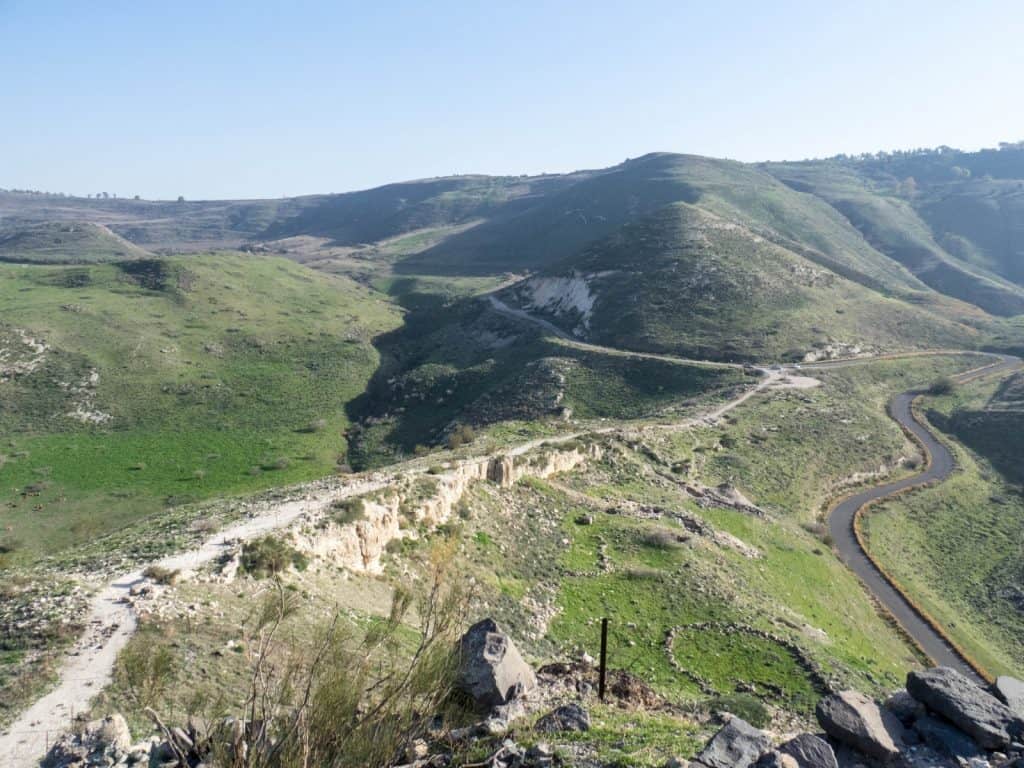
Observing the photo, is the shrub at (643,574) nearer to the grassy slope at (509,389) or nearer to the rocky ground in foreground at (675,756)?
the rocky ground in foreground at (675,756)

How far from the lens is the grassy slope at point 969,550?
3700 cm

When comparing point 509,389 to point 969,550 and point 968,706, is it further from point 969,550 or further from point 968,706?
point 968,706

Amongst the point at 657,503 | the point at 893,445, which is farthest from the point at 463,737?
the point at 893,445

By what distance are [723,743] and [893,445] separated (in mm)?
58579

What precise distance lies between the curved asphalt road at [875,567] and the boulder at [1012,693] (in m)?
20.1

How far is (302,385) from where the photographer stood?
8194 centimetres

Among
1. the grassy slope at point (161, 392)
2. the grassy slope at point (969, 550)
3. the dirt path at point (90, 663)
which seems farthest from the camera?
the grassy slope at point (161, 392)

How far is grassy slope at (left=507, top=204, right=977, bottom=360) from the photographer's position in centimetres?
8531

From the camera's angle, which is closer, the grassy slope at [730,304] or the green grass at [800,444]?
the green grass at [800,444]

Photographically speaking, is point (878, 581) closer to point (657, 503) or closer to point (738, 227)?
point (657, 503)

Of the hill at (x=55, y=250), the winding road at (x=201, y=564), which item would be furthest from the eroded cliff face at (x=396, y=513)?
the hill at (x=55, y=250)

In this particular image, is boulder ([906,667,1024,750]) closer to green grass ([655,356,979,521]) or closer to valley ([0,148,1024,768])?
valley ([0,148,1024,768])

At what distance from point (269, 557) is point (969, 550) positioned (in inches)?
1969

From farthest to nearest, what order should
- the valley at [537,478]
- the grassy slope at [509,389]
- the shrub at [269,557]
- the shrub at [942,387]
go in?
1. the shrub at [942,387]
2. the grassy slope at [509,389]
3. the shrub at [269,557]
4. the valley at [537,478]
